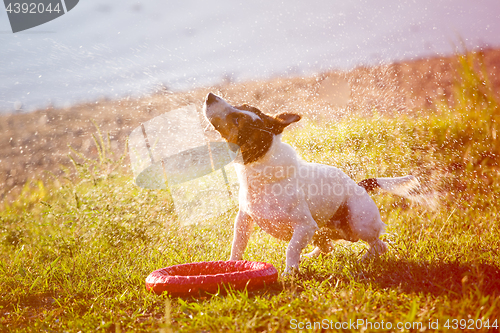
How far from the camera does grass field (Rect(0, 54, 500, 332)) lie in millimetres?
2516

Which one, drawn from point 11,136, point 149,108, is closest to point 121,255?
point 149,108

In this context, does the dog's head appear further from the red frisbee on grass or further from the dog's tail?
the dog's tail

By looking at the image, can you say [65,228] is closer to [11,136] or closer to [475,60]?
[475,60]

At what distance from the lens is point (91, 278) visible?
378 centimetres

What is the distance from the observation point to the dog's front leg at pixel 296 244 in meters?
3.26

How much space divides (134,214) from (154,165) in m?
1.68

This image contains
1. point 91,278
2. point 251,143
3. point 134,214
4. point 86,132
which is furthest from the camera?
point 86,132

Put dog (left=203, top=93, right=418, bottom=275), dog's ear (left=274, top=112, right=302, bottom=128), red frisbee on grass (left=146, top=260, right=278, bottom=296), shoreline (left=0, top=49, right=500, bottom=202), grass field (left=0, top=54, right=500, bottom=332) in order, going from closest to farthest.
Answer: grass field (left=0, top=54, right=500, bottom=332) < red frisbee on grass (left=146, top=260, right=278, bottom=296) < dog (left=203, top=93, right=418, bottom=275) < dog's ear (left=274, top=112, right=302, bottom=128) < shoreline (left=0, top=49, right=500, bottom=202)

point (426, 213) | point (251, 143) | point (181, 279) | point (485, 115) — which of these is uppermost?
point (251, 143)

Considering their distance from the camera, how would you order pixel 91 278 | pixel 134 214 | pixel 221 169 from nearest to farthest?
pixel 91 278 → pixel 134 214 → pixel 221 169

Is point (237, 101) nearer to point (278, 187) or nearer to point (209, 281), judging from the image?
point (278, 187)

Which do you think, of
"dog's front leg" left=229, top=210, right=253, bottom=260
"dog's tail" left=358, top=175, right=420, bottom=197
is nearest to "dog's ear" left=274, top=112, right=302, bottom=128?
"dog's front leg" left=229, top=210, right=253, bottom=260

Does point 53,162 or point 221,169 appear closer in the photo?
point 221,169

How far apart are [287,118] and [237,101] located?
3735 mm
